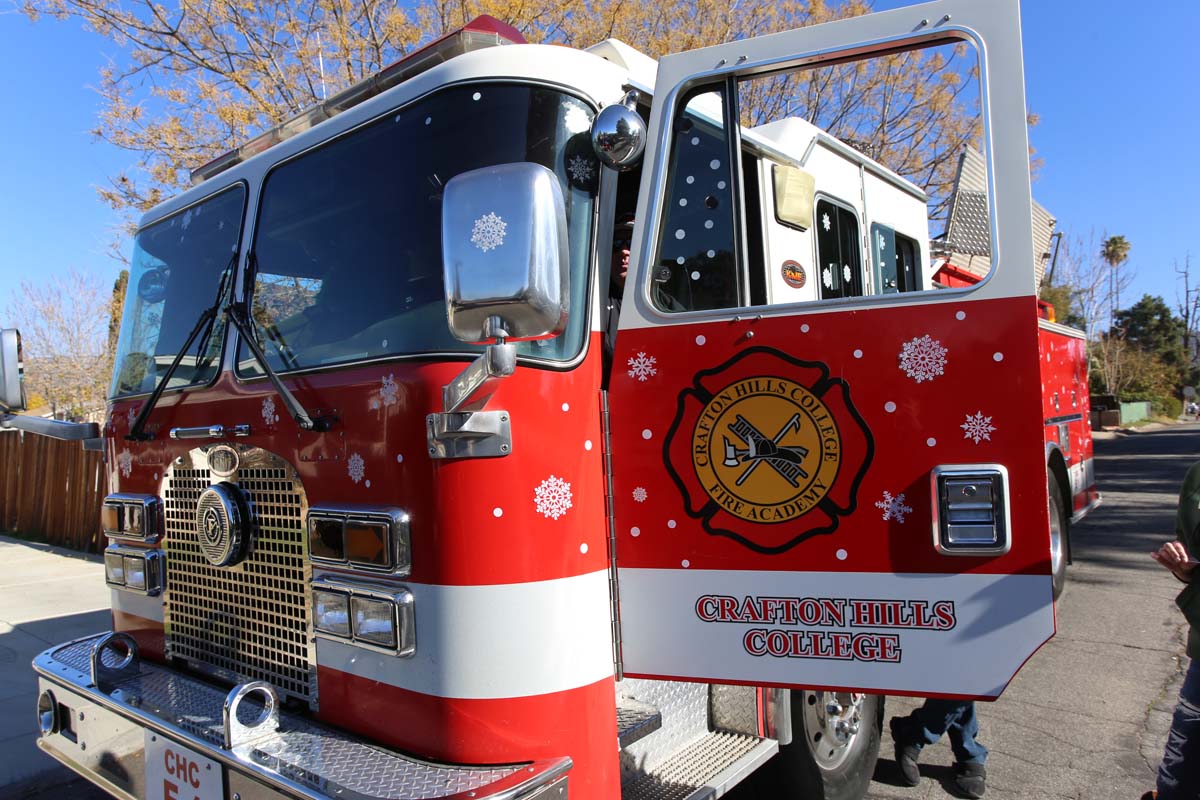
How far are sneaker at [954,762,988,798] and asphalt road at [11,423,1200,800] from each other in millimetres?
69

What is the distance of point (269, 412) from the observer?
8.41 ft

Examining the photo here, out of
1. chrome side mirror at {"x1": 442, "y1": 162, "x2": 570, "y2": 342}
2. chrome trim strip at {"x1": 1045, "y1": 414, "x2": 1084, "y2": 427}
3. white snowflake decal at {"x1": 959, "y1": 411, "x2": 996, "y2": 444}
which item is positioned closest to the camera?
chrome side mirror at {"x1": 442, "y1": 162, "x2": 570, "y2": 342}

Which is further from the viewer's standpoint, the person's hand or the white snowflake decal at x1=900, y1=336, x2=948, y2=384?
the person's hand

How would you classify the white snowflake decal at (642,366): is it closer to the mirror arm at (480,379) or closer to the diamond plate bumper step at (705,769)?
the mirror arm at (480,379)

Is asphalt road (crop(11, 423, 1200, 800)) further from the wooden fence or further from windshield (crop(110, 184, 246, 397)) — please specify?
the wooden fence

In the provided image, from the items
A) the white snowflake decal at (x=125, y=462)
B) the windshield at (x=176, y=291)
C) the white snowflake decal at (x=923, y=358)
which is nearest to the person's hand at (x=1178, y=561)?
the white snowflake decal at (x=923, y=358)

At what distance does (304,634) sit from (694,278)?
1.58 m

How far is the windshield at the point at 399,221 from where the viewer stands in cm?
226

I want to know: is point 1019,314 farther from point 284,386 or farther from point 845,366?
point 284,386

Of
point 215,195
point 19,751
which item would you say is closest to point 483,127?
point 215,195

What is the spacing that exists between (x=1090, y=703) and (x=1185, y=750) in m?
2.54

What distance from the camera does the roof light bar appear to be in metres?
2.47

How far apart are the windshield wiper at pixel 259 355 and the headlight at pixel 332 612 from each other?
0.47m

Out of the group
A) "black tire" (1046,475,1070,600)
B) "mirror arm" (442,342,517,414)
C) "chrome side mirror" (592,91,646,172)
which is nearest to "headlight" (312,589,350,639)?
"mirror arm" (442,342,517,414)
